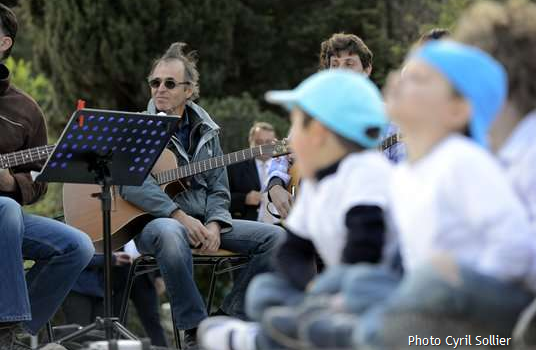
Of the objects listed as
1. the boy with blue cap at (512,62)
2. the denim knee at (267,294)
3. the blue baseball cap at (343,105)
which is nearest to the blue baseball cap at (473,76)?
the boy with blue cap at (512,62)

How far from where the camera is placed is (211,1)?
1441cm

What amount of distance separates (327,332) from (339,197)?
0.59 metres

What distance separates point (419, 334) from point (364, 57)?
365 centimetres

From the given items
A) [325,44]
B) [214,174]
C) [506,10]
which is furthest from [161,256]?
[506,10]

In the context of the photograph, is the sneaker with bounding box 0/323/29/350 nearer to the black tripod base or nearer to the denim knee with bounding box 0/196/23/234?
the black tripod base

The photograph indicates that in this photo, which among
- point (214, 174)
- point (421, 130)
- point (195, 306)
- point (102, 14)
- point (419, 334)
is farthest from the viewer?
point (102, 14)

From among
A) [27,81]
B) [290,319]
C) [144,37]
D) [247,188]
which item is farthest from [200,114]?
[27,81]

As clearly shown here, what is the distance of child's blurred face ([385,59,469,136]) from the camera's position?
305 cm

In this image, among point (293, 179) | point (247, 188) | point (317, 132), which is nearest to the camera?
point (317, 132)

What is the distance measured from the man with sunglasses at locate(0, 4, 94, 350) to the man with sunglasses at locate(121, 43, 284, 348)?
0.42 metres

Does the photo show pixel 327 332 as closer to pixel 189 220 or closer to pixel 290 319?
pixel 290 319

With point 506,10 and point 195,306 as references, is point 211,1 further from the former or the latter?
point 506,10

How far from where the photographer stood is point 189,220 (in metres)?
5.94

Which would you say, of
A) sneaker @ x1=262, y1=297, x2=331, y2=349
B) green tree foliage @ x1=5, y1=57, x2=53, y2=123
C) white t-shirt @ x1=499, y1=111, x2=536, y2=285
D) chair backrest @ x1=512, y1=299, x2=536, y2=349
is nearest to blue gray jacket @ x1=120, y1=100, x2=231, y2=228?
sneaker @ x1=262, y1=297, x2=331, y2=349
